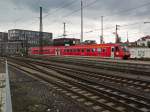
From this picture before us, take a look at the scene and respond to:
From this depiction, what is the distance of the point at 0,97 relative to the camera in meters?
8.86

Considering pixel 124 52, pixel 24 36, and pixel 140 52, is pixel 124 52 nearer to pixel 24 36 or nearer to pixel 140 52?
pixel 140 52

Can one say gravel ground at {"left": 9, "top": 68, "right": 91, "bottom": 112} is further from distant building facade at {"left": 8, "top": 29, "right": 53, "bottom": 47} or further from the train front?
distant building facade at {"left": 8, "top": 29, "right": 53, "bottom": 47}

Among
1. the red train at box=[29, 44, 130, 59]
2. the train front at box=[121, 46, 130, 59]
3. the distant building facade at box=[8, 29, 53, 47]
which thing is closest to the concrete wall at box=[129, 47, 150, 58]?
the red train at box=[29, 44, 130, 59]

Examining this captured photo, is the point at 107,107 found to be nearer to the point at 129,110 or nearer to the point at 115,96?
the point at 129,110

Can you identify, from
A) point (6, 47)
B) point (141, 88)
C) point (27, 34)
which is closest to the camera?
point (141, 88)

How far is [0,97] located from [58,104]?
2.36 meters

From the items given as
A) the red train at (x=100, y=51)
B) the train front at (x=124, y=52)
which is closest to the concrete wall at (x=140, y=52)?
the red train at (x=100, y=51)

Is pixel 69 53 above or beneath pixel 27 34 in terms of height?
beneath

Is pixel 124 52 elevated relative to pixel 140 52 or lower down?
elevated

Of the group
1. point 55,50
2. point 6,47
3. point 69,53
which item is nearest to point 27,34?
point 6,47

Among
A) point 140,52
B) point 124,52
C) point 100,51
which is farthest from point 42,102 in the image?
point 140,52

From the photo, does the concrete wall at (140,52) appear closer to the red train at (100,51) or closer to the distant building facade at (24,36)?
the red train at (100,51)

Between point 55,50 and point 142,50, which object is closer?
point 142,50

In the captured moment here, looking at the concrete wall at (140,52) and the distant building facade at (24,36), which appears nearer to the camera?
the concrete wall at (140,52)
